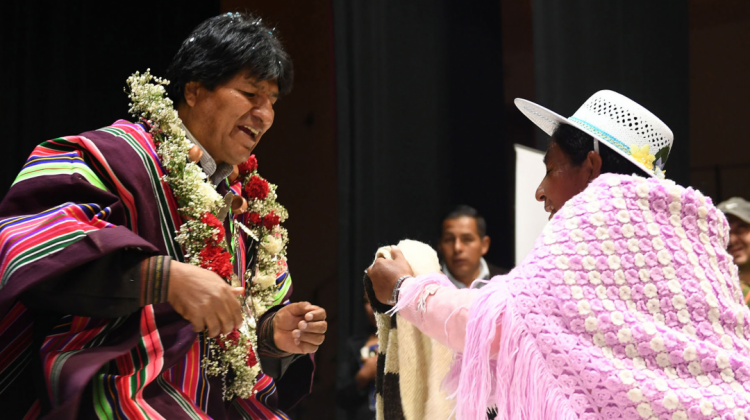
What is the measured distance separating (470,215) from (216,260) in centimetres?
265

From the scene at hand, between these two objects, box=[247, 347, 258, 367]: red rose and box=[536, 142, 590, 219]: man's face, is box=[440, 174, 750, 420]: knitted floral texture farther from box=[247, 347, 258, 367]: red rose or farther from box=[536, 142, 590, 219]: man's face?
box=[247, 347, 258, 367]: red rose

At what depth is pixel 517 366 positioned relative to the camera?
1.88 metres

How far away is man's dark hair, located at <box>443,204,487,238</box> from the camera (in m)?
4.49

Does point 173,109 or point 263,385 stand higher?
point 173,109

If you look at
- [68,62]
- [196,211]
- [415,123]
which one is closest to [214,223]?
[196,211]

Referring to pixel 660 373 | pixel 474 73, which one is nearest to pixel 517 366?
pixel 660 373

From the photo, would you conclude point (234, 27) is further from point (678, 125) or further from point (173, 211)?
point (678, 125)

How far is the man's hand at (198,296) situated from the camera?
1.71 metres

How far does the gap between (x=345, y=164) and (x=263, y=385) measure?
8.14ft

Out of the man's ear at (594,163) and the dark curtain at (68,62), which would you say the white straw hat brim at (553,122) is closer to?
the man's ear at (594,163)

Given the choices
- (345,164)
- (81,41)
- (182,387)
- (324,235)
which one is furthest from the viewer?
(324,235)

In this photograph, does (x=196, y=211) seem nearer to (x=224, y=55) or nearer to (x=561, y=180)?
(x=224, y=55)

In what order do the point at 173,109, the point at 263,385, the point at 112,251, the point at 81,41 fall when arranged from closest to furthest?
the point at 112,251, the point at 173,109, the point at 263,385, the point at 81,41

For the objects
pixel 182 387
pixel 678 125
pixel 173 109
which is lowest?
pixel 182 387
